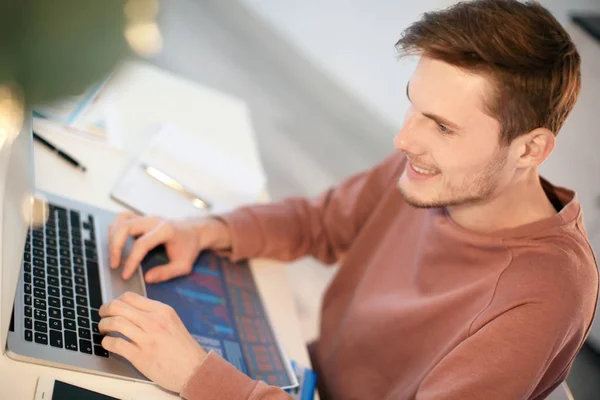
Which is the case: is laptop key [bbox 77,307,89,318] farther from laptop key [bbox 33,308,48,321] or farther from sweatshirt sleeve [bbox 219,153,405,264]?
sweatshirt sleeve [bbox 219,153,405,264]

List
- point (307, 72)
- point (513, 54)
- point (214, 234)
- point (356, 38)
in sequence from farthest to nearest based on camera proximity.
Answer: point (307, 72) → point (356, 38) → point (214, 234) → point (513, 54)

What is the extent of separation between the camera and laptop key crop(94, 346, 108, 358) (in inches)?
31.0

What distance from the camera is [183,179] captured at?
1.23m

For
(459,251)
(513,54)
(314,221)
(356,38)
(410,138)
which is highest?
(513,54)

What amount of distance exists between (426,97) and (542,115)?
0.17 meters

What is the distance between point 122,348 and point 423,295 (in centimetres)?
49

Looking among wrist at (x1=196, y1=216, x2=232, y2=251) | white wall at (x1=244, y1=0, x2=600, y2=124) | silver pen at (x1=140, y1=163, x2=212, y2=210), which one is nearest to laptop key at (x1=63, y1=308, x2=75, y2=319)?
wrist at (x1=196, y1=216, x2=232, y2=251)

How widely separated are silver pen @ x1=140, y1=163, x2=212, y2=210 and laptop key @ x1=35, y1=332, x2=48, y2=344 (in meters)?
0.47

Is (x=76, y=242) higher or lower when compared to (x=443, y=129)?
lower

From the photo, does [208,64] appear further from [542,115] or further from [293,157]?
[542,115]

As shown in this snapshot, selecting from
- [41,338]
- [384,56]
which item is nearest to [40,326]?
[41,338]

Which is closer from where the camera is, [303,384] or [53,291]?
[53,291]

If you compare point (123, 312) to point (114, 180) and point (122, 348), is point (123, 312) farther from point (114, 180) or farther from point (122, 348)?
point (114, 180)

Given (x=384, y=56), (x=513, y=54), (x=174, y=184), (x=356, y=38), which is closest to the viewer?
(x=513, y=54)
